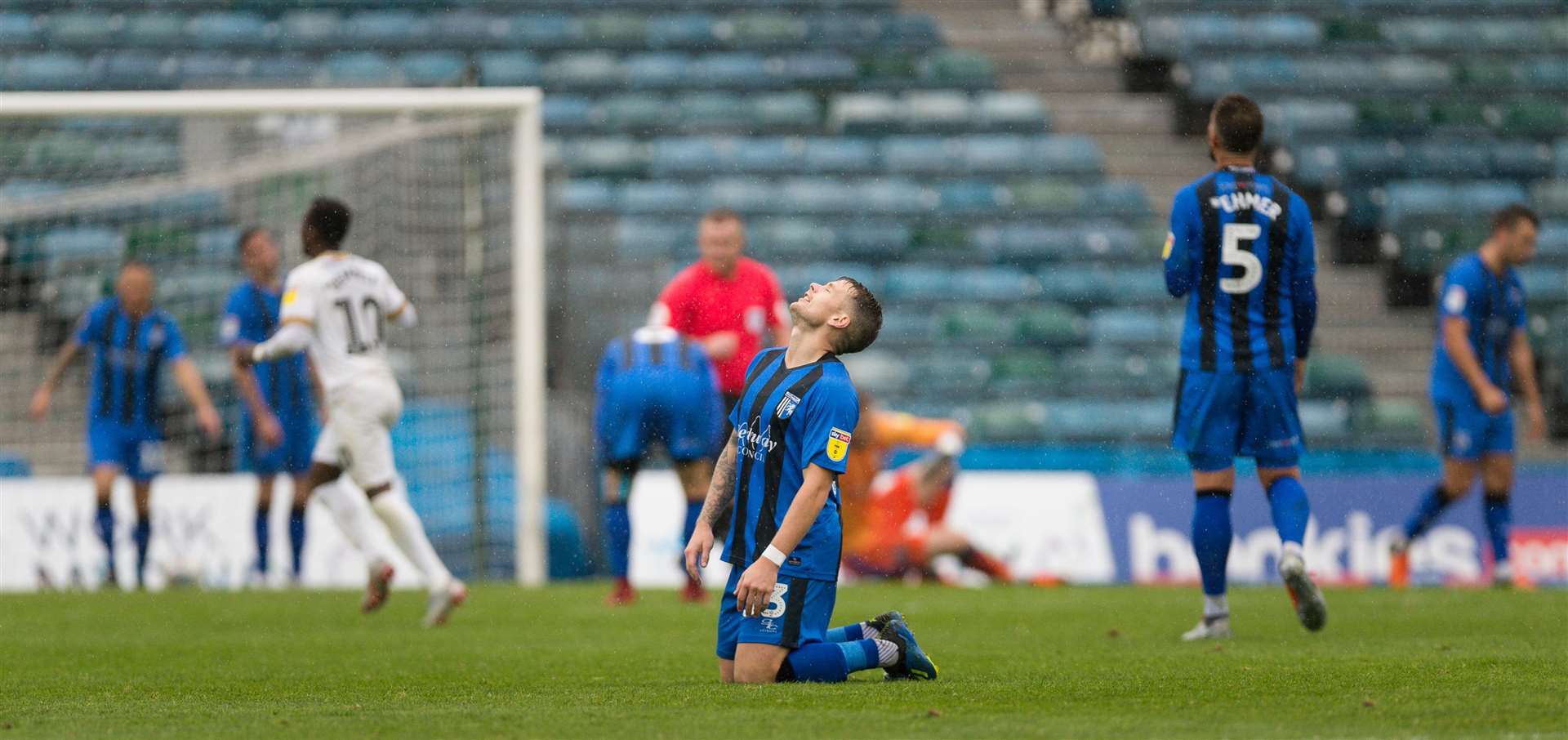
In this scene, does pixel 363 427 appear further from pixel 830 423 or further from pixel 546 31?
pixel 546 31

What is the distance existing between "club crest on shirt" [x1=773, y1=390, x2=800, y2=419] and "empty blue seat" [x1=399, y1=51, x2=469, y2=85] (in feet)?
46.0

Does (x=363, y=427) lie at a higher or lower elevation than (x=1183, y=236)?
lower

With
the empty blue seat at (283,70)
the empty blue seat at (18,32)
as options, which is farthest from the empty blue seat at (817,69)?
the empty blue seat at (18,32)

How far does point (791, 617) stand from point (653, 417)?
15.2 ft

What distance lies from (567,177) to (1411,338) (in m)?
7.66

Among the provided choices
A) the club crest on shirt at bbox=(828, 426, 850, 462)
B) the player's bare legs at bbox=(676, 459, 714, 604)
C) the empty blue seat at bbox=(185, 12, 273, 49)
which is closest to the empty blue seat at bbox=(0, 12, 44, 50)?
the empty blue seat at bbox=(185, 12, 273, 49)

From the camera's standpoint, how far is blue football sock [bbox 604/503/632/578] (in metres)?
9.57

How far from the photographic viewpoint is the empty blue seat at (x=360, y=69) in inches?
726

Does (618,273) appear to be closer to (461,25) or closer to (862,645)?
(461,25)

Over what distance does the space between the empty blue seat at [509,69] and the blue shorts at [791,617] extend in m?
13.9

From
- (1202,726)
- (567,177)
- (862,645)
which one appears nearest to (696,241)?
(567,177)

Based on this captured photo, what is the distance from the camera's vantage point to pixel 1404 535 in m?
10.4

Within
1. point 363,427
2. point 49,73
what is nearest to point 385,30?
point 49,73

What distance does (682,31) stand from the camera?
19.5 meters
